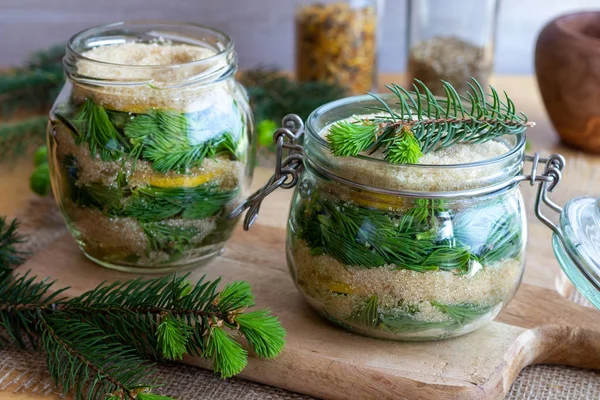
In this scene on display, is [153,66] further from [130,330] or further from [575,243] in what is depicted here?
[575,243]

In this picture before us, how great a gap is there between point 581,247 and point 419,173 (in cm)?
19

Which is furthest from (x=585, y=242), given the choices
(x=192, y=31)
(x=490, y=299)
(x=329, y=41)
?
(x=329, y=41)

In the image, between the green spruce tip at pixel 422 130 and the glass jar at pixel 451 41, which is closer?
the green spruce tip at pixel 422 130

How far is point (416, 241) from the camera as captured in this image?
0.66 m

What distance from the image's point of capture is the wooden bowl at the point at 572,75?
1.20m

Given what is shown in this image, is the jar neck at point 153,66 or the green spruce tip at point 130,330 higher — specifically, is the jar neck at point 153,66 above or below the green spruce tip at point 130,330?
above

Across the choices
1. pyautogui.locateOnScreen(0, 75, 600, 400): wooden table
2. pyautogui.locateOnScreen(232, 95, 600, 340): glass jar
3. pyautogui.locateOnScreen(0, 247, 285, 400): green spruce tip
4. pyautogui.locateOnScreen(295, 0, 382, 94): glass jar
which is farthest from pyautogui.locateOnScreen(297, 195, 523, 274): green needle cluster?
pyautogui.locateOnScreen(295, 0, 382, 94): glass jar

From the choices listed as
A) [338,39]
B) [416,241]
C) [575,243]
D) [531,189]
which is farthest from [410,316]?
[338,39]

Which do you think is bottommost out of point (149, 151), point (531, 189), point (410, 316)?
point (531, 189)

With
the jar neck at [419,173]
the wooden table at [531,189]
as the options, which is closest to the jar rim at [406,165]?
the jar neck at [419,173]

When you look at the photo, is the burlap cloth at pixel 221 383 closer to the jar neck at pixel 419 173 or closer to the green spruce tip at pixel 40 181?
the jar neck at pixel 419 173

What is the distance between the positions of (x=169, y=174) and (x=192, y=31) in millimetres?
225

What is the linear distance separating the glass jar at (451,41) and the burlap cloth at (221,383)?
2.56 ft

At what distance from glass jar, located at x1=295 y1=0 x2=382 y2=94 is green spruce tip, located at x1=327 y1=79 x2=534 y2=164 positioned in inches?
30.2
